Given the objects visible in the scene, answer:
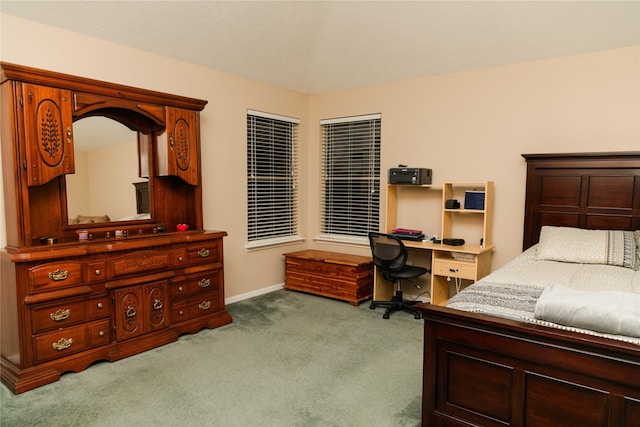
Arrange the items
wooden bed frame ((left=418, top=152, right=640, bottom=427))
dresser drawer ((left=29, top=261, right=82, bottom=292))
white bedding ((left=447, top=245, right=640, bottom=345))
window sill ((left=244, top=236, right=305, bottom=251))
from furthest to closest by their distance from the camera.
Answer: window sill ((left=244, top=236, right=305, bottom=251)) < dresser drawer ((left=29, top=261, right=82, bottom=292)) < white bedding ((left=447, top=245, right=640, bottom=345)) < wooden bed frame ((left=418, top=152, right=640, bottom=427))

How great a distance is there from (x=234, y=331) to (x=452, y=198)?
271 centimetres

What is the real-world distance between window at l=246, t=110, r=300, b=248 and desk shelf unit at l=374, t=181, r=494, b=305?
1.48 m

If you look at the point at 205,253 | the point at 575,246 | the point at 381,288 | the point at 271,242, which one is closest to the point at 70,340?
the point at 205,253

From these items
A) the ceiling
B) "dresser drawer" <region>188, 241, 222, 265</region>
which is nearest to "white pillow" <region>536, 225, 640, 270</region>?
the ceiling

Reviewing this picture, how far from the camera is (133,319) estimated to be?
128 inches

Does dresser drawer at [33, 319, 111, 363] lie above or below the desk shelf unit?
below

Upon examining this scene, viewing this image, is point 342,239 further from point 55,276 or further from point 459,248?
point 55,276

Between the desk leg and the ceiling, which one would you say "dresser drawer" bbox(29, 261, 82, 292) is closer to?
the ceiling

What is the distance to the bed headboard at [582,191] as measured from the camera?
11.5 ft

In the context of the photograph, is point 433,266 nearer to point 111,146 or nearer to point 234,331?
point 234,331

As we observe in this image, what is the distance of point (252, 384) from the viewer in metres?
2.79

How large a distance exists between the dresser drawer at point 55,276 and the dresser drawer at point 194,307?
0.87 metres

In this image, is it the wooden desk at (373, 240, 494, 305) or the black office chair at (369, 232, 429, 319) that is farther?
the black office chair at (369, 232, 429, 319)

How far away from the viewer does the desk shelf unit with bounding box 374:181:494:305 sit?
13.3 feet
